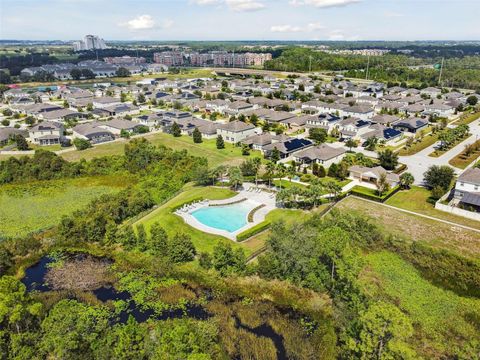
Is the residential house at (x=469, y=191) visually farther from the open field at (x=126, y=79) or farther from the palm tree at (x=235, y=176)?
the open field at (x=126, y=79)

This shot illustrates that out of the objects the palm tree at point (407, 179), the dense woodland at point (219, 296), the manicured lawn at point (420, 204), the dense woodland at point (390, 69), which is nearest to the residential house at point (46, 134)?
the dense woodland at point (219, 296)

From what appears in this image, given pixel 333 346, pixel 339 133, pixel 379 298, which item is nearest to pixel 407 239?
pixel 379 298

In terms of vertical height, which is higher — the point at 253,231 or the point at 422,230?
the point at 253,231

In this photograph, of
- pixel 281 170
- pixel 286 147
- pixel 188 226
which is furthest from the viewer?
pixel 286 147

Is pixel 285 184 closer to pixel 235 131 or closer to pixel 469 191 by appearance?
pixel 469 191

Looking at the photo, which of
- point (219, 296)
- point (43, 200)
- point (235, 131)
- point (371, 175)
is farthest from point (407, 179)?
point (43, 200)

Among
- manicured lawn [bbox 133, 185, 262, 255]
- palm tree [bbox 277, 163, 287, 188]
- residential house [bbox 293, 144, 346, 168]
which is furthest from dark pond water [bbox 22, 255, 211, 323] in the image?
residential house [bbox 293, 144, 346, 168]
